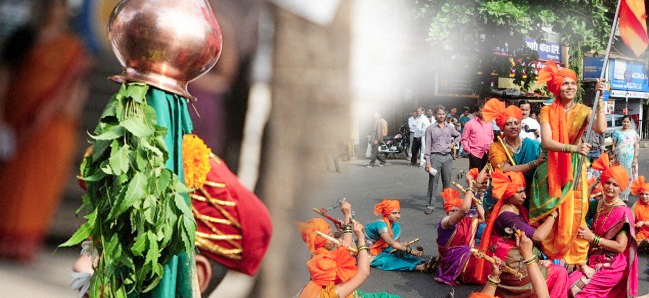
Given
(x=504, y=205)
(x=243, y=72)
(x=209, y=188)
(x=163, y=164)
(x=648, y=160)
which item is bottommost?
(x=648, y=160)

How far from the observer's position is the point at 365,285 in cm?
499

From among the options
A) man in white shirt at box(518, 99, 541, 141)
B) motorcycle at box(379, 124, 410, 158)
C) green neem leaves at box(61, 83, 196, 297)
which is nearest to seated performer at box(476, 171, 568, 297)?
green neem leaves at box(61, 83, 196, 297)

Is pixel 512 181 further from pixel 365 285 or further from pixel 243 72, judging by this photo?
pixel 243 72

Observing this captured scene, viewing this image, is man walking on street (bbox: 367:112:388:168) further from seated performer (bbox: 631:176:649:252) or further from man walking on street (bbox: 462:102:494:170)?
seated performer (bbox: 631:176:649:252)

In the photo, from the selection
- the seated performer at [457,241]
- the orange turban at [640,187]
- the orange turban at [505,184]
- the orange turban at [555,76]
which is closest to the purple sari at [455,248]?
the seated performer at [457,241]

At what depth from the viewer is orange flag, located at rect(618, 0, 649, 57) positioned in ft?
13.3

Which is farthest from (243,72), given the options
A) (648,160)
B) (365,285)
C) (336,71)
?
(648,160)

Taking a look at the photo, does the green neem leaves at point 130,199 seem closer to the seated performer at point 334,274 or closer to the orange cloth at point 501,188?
the seated performer at point 334,274

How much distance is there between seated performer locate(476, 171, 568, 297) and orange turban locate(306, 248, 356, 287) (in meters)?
1.09

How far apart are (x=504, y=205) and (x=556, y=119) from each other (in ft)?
2.11

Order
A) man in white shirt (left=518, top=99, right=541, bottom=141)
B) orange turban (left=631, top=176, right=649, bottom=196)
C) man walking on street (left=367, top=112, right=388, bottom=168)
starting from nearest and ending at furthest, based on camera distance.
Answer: orange turban (left=631, top=176, right=649, bottom=196), man in white shirt (left=518, top=99, right=541, bottom=141), man walking on street (left=367, top=112, right=388, bottom=168)

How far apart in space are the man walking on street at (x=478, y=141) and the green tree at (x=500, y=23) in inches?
37.3

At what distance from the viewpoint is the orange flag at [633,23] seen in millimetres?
4051

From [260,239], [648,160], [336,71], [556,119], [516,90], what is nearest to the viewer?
[260,239]
